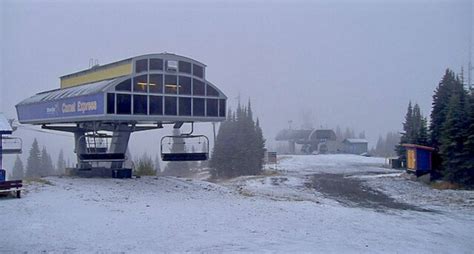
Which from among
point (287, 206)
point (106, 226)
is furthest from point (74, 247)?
point (287, 206)

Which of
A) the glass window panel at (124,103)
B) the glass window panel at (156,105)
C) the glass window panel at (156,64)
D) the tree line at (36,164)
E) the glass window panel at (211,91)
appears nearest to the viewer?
the glass window panel at (124,103)

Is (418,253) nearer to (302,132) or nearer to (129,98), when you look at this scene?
(129,98)

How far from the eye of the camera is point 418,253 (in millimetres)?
9367

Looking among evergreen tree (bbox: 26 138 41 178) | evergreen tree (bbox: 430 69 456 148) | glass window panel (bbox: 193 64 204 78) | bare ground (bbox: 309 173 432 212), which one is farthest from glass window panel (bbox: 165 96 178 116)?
evergreen tree (bbox: 26 138 41 178)

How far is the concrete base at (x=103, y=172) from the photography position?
2267 centimetres

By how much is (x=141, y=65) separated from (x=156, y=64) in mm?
649

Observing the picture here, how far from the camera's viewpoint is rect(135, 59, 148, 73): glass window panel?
2034 centimetres

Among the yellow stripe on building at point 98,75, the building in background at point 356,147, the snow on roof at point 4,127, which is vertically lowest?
the building in background at point 356,147

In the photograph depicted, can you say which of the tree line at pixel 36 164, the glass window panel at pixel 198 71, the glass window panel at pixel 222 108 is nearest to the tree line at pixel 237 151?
the tree line at pixel 36 164

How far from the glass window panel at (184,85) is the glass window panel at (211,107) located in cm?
116

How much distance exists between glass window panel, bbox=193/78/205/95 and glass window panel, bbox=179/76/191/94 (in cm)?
26

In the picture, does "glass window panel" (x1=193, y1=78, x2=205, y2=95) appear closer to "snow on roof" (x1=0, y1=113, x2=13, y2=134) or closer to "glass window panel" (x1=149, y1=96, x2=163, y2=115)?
"glass window panel" (x1=149, y1=96, x2=163, y2=115)

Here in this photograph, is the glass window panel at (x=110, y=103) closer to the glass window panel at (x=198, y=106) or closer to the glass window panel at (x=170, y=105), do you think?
the glass window panel at (x=170, y=105)

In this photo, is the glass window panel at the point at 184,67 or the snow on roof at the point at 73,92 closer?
the snow on roof at the point at 73,92
